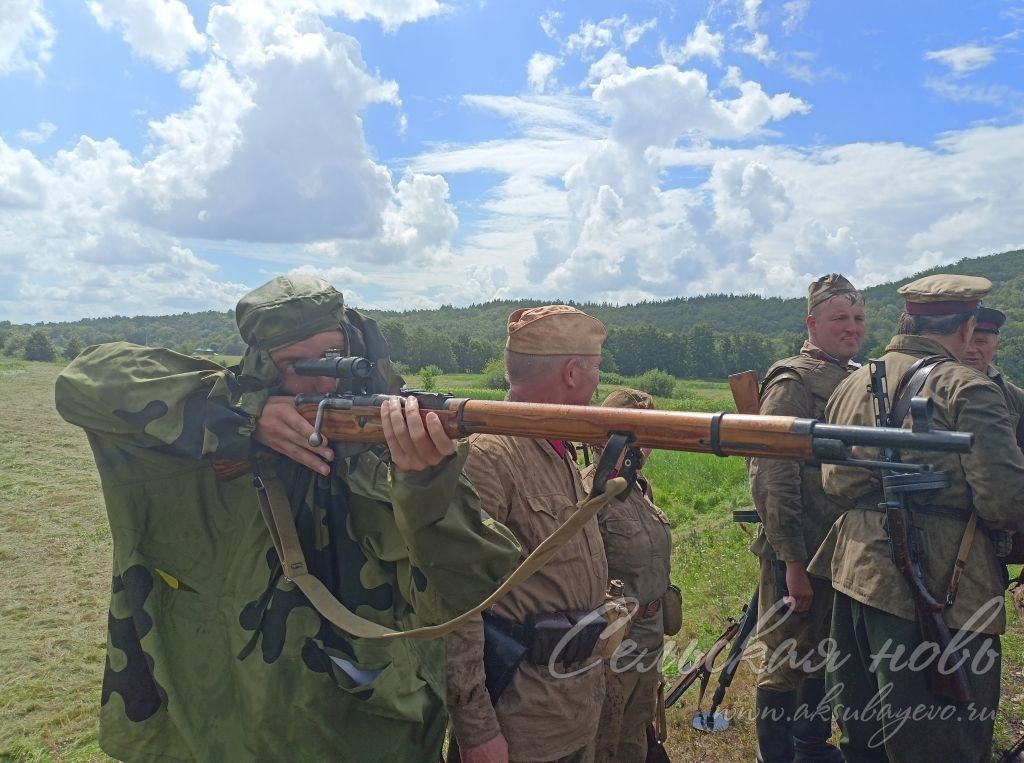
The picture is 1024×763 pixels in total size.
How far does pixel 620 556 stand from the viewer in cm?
379

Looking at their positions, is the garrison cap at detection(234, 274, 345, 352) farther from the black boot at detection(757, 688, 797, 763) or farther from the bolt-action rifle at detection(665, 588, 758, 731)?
the bolt-action rifle at detection(665, 588, 758, 731)

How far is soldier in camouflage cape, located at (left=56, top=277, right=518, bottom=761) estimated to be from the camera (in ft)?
7.51

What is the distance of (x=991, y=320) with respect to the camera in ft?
16.9

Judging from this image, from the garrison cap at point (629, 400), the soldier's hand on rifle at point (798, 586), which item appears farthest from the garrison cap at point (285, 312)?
the soldier's hand on rifle at point (798, 586)

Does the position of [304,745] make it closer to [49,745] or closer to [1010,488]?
[1010,488]

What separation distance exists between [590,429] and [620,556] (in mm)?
1807

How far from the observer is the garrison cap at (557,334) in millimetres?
2986

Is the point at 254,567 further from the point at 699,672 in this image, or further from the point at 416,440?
the point at 699,672

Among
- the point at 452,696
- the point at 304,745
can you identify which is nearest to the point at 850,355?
the point at 452,696

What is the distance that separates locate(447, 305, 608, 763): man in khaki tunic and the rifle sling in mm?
1618

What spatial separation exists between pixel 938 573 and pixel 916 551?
0.47 ft

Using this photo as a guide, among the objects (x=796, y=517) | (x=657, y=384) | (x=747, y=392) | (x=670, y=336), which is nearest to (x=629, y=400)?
(x=747, y=392)

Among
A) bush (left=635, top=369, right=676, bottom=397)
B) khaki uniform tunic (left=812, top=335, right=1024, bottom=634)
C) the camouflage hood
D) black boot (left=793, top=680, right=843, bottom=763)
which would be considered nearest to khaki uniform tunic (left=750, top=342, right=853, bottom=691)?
black boot (left=793, top=680, right=843, bottom=763)

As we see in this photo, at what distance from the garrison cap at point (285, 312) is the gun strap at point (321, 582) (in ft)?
1.47
